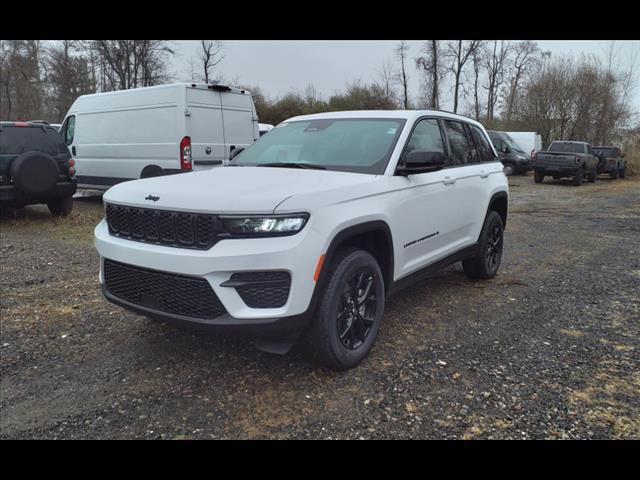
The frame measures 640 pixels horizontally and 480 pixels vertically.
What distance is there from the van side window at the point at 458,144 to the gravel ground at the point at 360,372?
138cm

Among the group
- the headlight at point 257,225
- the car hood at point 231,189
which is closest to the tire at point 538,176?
the car hood at point 231,189

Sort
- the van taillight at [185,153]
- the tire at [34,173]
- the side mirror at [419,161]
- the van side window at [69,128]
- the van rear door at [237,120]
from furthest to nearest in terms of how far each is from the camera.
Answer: the van side window at [69,128]
the van rear door at [237,120]
the van taillight at [185,153]
the tire at [34,173]
the side mirror at [419,161]

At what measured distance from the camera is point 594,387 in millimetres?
3234

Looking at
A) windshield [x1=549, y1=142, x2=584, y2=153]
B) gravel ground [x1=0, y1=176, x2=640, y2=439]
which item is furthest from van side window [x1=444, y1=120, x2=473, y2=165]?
windshield [x1=549, y1=142, x2=584, y2=153]

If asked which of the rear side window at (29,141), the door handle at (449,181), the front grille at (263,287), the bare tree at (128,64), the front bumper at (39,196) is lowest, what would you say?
the front grille at (263,287)

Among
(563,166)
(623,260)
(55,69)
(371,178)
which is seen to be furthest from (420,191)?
(55,69)

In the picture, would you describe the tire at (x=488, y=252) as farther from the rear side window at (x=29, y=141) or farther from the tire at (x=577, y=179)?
the tire at (x=577, y=179)

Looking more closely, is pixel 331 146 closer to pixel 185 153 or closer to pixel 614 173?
pixel 185 153

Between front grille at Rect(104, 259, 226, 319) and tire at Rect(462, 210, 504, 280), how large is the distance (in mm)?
3474

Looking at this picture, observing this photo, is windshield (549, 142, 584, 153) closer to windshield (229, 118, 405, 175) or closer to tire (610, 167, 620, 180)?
tire (610, 167, 620, 180)

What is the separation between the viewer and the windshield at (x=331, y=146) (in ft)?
12.6

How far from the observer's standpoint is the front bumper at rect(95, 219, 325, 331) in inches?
108

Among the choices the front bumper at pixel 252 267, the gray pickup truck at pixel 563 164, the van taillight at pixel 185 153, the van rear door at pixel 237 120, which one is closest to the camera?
the front bumper at pixel 252 267
